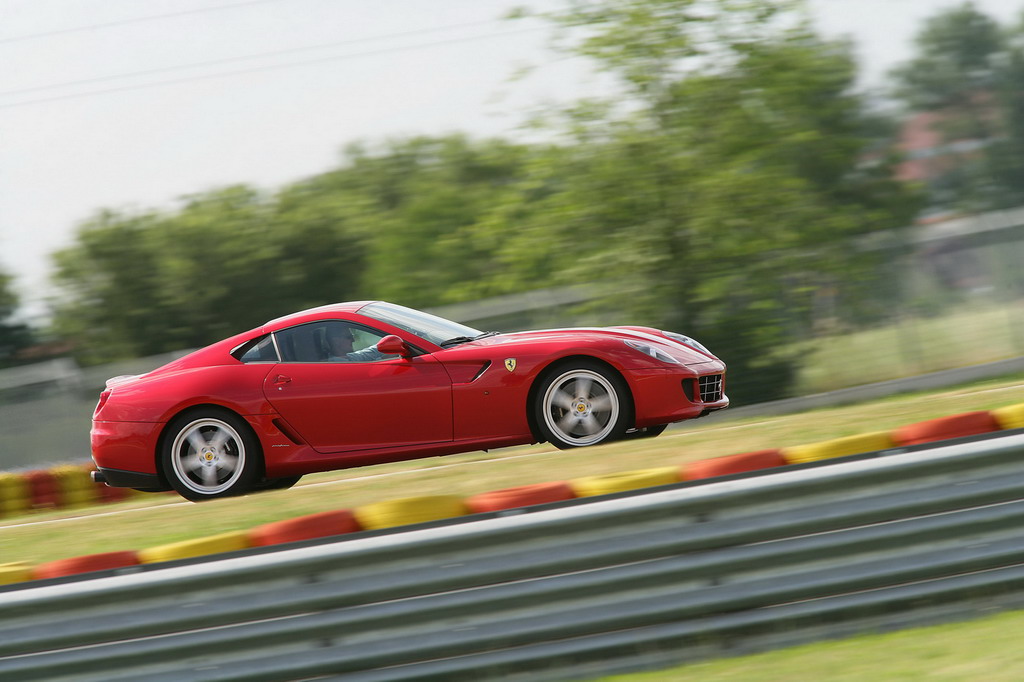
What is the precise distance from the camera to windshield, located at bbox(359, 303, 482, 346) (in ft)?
24.0

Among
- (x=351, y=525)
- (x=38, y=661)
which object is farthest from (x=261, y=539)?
(x=38, y=661)

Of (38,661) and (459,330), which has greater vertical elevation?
(459,330)

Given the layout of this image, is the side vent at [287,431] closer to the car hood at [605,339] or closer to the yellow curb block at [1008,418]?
the car hood at [605,339]

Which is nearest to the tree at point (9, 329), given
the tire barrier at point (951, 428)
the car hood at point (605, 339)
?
the car hood at point (605, 339)

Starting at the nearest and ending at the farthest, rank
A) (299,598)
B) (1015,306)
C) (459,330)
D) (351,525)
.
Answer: (299,598) < (351,525) < (459,330) < (1015,306)

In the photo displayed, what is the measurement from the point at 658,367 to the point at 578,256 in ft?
25.7

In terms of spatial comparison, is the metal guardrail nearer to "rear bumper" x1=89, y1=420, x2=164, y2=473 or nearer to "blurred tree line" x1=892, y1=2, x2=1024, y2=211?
"rear bumper" x1=89, y1=420, x2=164, y2=473

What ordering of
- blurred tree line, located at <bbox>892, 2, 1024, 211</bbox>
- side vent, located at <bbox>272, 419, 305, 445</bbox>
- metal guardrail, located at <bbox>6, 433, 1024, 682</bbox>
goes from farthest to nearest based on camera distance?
1. blurred tree line, located at <bbox>892, 2, 1024, 211</bbox>
2. side vent, located at <bbox>272, 419, 305, 445</bbox>
3. metal guardrail, located at <bbox>6, 433, 1024, 682</bbox>

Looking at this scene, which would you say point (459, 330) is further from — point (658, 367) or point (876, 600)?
point (876, 600)

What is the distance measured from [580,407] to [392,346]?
1.27 meters

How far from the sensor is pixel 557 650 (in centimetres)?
369

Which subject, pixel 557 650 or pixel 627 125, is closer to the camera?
pixel 557 650

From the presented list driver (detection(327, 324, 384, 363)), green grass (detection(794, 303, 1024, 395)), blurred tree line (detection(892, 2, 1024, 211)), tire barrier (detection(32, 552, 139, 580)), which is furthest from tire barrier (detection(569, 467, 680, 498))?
blurred tree line (detection(892, 2, 1024, 211))

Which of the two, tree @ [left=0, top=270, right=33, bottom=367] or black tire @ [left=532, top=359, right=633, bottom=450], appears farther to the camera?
tree @ [left=0, top=270, right=33, bottom=367]
